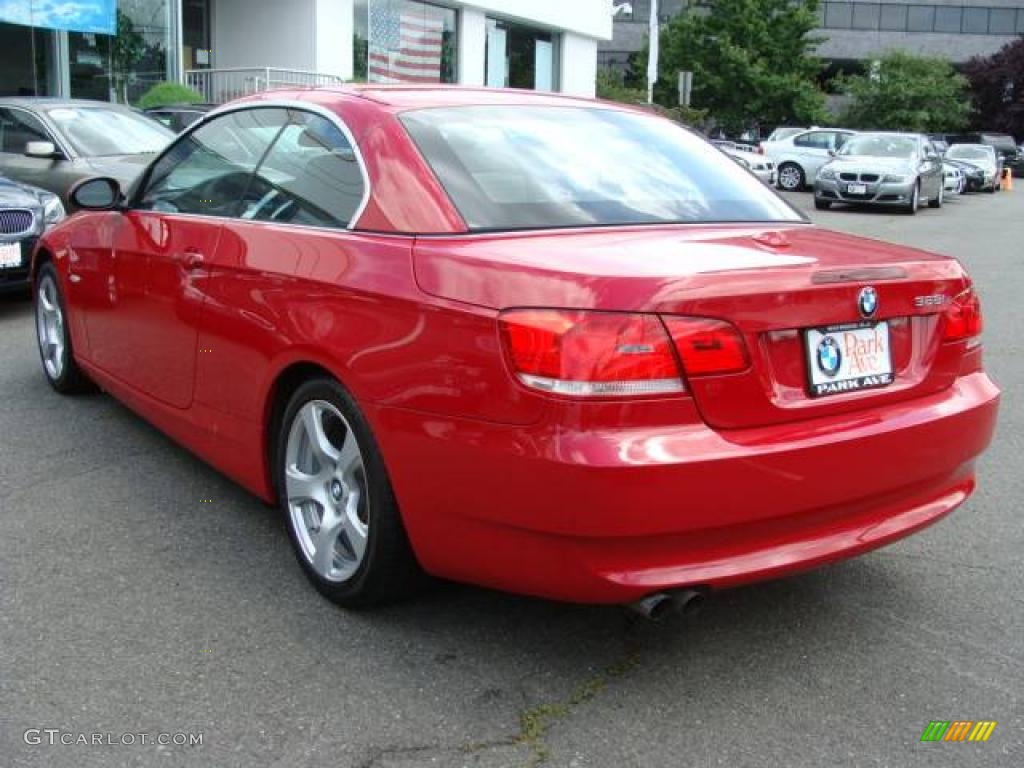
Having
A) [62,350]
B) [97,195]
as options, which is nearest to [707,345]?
[97,195]

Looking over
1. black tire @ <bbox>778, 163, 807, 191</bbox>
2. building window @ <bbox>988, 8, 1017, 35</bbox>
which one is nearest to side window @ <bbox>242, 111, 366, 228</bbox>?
black tire @ <bbox>778, 163, 807, 191</bbox>

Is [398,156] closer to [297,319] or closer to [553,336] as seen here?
[297,319]

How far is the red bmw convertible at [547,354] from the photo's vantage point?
105 inches

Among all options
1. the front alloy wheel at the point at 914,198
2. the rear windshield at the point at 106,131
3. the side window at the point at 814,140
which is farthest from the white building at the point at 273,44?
the front alloy wheel at the point at 914,198

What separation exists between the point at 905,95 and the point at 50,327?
176 ft

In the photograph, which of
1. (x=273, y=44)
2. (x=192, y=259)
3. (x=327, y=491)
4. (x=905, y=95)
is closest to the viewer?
(x=327, y=491)

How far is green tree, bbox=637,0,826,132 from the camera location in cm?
4859

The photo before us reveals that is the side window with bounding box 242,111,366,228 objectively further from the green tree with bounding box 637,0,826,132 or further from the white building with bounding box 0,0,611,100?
the green tree with bounding box 637,0,826,132

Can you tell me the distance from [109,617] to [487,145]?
1839 millimetres

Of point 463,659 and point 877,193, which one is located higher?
point 877,193

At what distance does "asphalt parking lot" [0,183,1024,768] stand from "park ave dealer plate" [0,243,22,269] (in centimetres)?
400

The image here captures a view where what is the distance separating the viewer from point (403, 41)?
86.2ft

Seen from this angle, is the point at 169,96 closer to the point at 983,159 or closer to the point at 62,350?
the point at 62,350

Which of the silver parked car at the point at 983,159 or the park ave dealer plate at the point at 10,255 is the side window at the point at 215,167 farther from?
the silver parked car at the point at 983,159
